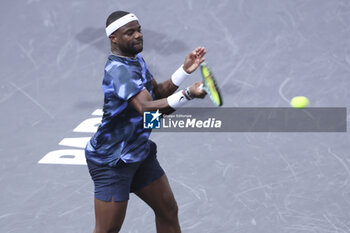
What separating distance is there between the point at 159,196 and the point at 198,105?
→ 360 centimetres

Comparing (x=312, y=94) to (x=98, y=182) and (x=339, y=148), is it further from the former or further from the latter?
(x=98, y=182)

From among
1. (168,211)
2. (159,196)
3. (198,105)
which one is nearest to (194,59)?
(159,196)

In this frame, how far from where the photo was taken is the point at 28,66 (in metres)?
9.00

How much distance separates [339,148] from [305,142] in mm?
396

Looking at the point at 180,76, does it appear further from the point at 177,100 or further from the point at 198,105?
the point at 198,105

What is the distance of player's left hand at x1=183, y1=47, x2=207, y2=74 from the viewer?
414 centimetres

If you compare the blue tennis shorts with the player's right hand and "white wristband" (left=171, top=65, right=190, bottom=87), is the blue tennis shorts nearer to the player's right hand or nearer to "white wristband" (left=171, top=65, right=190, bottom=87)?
"white wristband" (left=171, top=65, right=190, bottom=87)

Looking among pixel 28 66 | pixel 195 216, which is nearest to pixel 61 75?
pixel 28 66

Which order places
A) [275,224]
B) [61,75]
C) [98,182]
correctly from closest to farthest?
1. [98,182]
2. [275,224]
3. [61,75]

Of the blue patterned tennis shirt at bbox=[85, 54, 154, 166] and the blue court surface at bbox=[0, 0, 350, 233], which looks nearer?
the blue patterned tennis shirt at bbox=[85, 54, 154, 166]

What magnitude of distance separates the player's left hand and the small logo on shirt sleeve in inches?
23.0

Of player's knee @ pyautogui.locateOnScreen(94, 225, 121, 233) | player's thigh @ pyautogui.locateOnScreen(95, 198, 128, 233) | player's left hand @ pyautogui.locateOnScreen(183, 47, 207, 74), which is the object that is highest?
player's left hand @ pyautogui.locateOnScreen(183, 47, 207, 74)

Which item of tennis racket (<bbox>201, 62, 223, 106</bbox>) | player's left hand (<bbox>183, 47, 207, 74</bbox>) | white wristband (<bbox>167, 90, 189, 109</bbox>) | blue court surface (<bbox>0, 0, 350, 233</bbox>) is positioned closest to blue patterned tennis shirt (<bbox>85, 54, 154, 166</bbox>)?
white wristband (<bbox>167, 90, 189, 109</bbox>)

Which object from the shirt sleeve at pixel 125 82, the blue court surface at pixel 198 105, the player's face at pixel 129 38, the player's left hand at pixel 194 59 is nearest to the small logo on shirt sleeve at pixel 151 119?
the shirt sleeve at pixel 125 82
